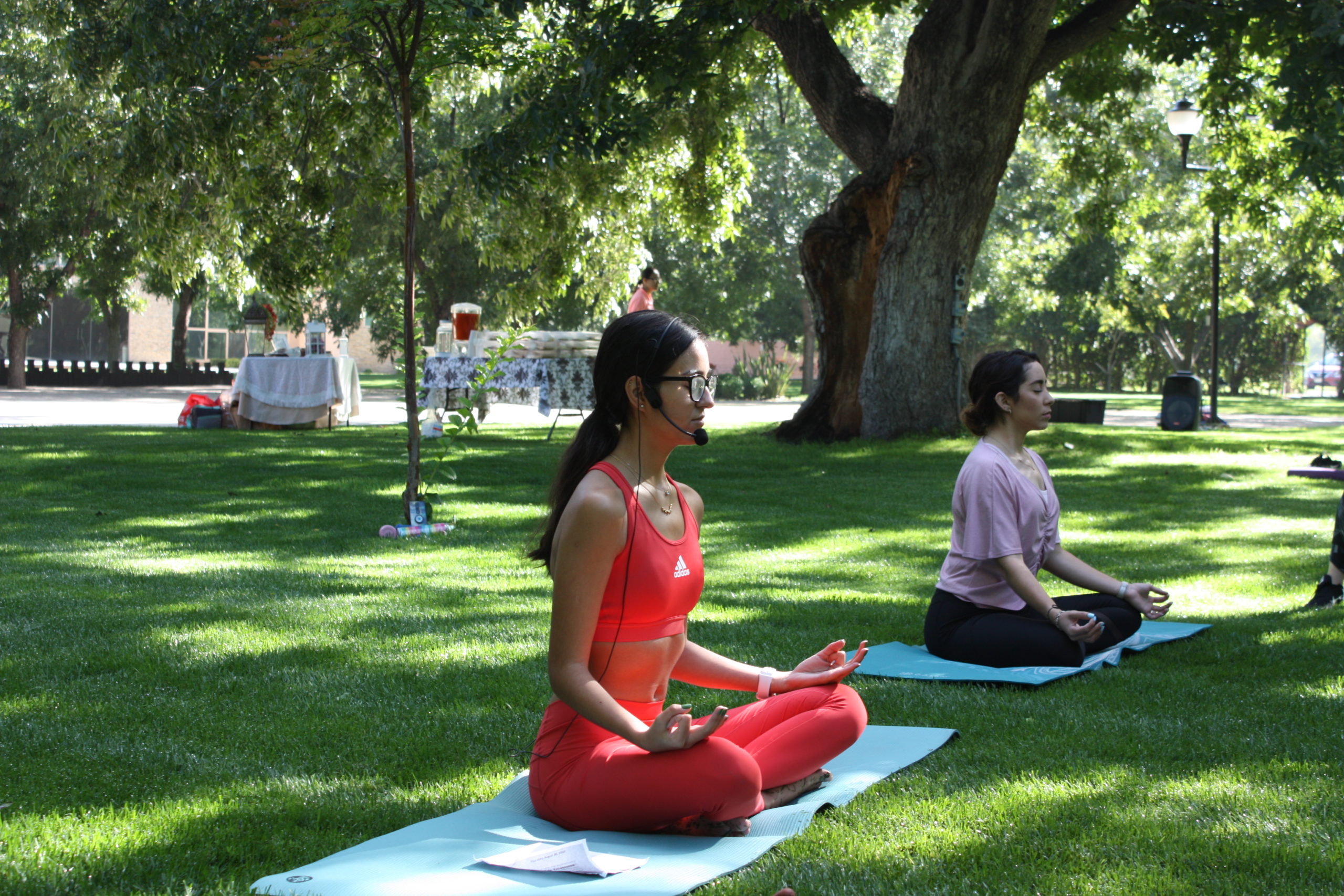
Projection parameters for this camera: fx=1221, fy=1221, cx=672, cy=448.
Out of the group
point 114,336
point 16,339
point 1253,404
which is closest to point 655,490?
point 16,339

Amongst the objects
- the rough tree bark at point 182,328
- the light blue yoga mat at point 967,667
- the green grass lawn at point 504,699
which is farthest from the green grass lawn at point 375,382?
the light blue yoga mat at point 967,667

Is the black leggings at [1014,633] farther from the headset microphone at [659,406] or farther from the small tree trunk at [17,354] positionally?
the small tree trunk at [17,354]

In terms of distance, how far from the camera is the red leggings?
3096 millimetres

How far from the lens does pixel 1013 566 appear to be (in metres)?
5.09

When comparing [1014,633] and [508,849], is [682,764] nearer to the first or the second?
[508,849]

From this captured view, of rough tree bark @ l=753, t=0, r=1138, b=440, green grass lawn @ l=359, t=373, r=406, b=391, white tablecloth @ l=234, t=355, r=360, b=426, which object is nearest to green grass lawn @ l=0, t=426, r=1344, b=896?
rough tree bark @ l=753, t=0, r=1138, b=440

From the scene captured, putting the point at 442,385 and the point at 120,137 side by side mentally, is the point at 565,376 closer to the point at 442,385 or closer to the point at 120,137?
the point at 442,385

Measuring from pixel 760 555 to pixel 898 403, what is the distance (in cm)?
749

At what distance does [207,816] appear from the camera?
3428 mm

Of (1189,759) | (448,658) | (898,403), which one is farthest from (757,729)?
(898,403)

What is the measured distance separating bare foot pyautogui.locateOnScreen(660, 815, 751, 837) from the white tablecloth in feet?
52.2

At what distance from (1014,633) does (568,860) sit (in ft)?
9.17

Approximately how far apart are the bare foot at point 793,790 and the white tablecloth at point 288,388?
15732 mm

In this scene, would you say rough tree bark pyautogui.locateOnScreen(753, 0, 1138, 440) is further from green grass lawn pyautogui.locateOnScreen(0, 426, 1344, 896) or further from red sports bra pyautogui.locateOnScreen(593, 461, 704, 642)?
red sports bra pyautogui.locateOnScreen(593, 461, 704, 642)
